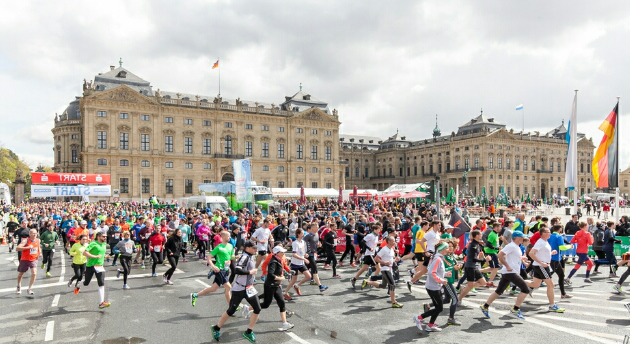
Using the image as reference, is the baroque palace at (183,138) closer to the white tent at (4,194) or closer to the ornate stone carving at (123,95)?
the ornate stone carving at (123,95)

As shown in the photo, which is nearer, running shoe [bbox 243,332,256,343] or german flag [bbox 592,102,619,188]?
running shoe [bbox 243,332,256,343]

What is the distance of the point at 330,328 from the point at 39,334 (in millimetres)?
5725

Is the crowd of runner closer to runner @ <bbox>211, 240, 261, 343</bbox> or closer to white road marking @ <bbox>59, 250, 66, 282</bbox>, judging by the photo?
runner @ <bbox>211, 240, 261, 343</bbox>

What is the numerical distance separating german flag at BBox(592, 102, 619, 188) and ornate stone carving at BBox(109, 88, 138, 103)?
56.7 metres

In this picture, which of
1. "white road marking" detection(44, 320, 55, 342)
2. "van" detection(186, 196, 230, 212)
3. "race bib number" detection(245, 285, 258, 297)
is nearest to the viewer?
"race bib number" detection(245, 285, 258, 297)

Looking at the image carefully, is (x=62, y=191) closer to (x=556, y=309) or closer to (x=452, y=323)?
(x=452, y=323)

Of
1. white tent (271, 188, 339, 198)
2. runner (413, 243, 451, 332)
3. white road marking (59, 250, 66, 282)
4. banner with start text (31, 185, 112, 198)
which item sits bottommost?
white road marking (59, 250, 66, 282)

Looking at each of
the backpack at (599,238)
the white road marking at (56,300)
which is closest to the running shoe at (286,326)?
the white road marking at (56,300)

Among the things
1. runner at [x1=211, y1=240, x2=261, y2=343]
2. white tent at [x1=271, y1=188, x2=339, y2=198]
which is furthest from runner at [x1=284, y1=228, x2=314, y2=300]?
white tent at [x1=271, y1=188, x2=339, y2=198]

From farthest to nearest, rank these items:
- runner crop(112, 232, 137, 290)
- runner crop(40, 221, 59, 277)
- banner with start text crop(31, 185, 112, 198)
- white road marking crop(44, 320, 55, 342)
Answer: banner with start text crop(31, 185, 112, 198) < runner crop(40, 221, 59, 277) < runner crop(112, 232, 137, 290) < white road marking crop(44, 320, 55, 342)

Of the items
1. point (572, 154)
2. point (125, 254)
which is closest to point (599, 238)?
point (572, 154)

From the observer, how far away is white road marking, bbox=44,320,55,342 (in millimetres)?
8242

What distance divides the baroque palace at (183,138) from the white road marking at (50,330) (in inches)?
2170

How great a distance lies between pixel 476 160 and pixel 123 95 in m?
67.4
